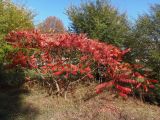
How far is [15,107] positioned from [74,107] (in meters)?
1.64

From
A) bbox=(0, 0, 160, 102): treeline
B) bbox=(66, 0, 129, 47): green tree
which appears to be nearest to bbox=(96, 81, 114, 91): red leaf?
bbox=(0, 0, 160, 102): treeline

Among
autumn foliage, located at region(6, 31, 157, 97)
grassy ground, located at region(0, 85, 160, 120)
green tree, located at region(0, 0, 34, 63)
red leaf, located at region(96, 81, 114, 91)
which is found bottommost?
grassy ground, located at region(0, 85, 160, 120)

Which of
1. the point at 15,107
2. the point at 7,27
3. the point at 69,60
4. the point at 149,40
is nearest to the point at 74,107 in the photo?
the point at 69,60

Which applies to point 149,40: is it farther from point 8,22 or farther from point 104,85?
point 8,22

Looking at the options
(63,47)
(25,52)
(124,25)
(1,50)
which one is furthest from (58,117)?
(124,25)

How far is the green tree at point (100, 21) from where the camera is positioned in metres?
13.6

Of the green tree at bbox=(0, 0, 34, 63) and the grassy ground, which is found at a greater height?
the green tree at bbox=(0, 0, 34, 63)

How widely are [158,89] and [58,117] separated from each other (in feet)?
11.0

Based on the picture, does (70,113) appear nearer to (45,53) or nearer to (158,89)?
(45,53)

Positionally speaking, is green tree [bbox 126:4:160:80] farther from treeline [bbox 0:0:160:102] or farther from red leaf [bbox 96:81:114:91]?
red leaf [bbox 96:81:114:91]

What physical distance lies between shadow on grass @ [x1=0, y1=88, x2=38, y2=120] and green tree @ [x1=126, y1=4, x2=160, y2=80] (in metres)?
4.02

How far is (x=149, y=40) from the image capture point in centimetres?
1112

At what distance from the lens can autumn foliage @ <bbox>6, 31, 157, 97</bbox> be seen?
9.88 metres

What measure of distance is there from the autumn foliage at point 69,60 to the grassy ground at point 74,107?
39 centimetres
